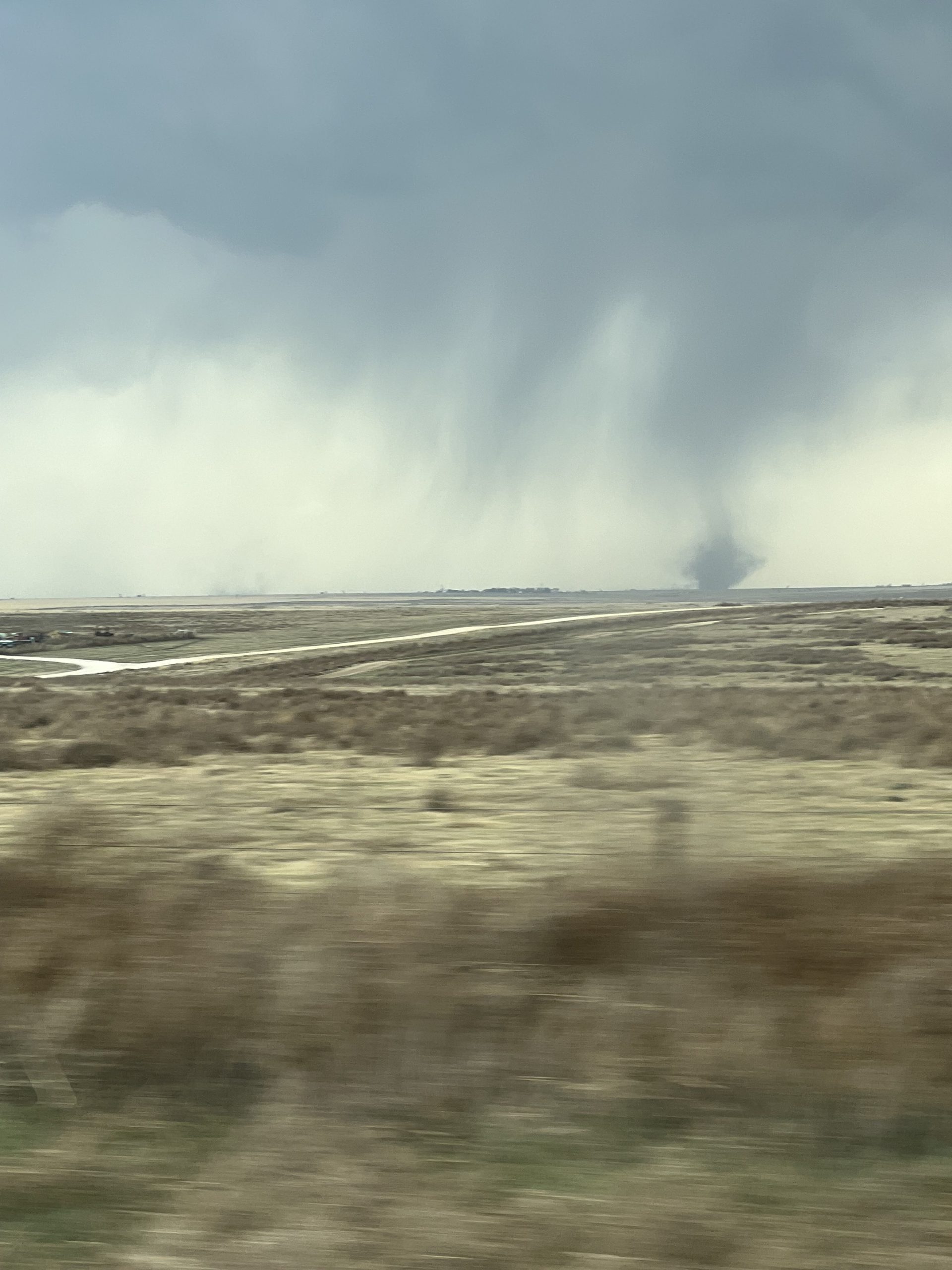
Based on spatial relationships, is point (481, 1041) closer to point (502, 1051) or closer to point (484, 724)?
point (502, 1051)

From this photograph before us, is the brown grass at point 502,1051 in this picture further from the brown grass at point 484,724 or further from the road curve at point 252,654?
the road curve at point 252,654

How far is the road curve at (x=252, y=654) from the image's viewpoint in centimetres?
7800

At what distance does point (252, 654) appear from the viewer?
304 ft

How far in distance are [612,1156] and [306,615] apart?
184 metres

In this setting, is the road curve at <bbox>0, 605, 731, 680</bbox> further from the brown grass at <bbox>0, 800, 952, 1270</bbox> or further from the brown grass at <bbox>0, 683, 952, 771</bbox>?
the brown grass at <bbox>0, 800, 952, 1270</bbox>

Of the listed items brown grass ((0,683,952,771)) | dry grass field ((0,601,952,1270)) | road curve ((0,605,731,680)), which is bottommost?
road curve ((0,605,731,680))

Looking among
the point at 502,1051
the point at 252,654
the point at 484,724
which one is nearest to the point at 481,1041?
the point at 502,1051

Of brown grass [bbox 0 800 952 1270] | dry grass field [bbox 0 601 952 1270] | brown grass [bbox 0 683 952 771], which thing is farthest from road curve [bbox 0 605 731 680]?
brown grass [bbox 0 800 952 1270]

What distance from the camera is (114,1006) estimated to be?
607cm

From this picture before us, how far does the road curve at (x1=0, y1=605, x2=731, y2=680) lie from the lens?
78.0 metres

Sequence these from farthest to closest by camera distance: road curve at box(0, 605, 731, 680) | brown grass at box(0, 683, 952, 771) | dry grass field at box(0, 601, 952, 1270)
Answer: road curve at box(0, 605, 731, 680), brown grass at box(0, 683, 952, 771), dry grass field at box(0, 601, 952, 1270)

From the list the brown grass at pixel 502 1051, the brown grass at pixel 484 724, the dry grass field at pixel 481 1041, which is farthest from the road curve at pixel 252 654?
the brown grass at pixel 502 1051

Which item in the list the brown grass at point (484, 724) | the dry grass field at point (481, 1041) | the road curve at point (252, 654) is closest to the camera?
the dry grass field at point (481, 1041)

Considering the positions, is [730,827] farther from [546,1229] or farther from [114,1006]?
[546,1229]
